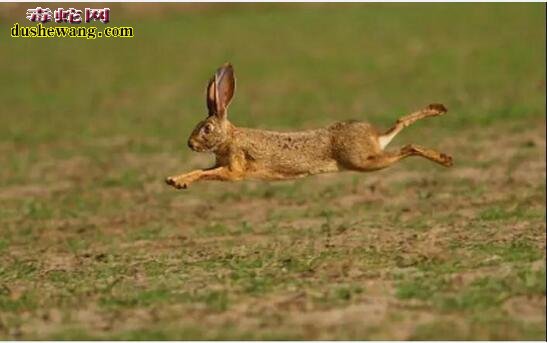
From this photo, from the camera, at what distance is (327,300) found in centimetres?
629

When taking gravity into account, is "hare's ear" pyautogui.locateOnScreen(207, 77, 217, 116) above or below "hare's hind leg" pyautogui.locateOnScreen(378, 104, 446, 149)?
above

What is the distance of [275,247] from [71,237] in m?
2.25

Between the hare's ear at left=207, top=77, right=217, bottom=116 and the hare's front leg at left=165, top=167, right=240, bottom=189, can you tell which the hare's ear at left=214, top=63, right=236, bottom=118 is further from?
the hare's front leg at left=165, top=167, right=240, bottom=189

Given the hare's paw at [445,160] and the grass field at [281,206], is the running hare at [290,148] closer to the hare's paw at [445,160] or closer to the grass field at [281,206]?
the hare's paw at [445,160]

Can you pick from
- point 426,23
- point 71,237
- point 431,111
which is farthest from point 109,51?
point 431,111

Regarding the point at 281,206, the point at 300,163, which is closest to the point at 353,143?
the point at 300,163

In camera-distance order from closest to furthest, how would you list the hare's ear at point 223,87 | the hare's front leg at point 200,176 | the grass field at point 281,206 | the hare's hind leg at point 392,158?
1. the grass field at point 281,206
2. the hare's front leg at point 200,176
3. the hare's ear at point 223,87
4. the hare's hind leg at point 392,158

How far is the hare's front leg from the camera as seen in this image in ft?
25.1

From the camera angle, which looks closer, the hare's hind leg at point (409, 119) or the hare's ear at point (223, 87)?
the hare's ear at point (223, 87)

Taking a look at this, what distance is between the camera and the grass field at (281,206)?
6160 mm

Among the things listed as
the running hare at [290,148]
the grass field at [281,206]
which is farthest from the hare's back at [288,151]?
the grass field at [281,206]

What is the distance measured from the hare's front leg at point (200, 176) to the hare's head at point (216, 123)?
194 mm

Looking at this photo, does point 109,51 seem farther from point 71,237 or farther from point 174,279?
point 174,279

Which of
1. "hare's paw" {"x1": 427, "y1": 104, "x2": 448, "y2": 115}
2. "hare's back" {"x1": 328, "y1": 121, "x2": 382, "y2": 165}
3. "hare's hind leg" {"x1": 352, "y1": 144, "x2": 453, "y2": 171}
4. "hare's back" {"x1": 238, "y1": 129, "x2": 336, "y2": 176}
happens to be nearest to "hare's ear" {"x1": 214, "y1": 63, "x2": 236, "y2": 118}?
"hare's back" {"x1": 238, "y1": 129, "x2": 336, "y2": 176}
